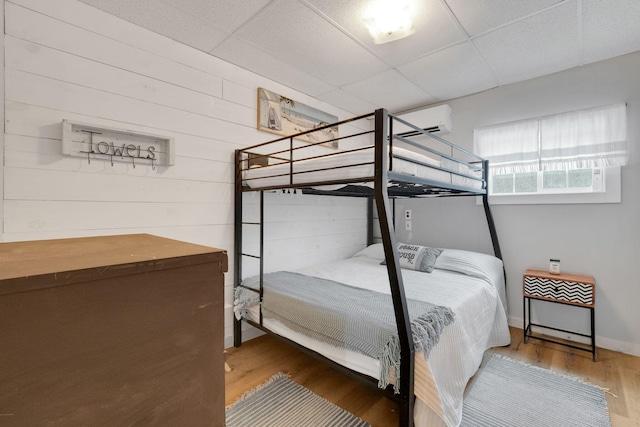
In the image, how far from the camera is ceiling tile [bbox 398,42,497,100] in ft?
7.59

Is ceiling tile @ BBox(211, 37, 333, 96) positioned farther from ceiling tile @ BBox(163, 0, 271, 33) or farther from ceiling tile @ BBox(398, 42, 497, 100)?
ceiling tile @ BBox(398, 42, 497, 100)

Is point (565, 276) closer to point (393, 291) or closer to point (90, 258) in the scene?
point (393, 291)

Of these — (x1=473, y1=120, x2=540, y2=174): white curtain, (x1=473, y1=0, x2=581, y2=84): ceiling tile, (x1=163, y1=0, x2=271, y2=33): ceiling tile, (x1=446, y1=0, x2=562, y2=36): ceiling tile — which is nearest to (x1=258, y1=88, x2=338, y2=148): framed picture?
(x1=163, y1=0, x2=271, y2=33): ceiling tile

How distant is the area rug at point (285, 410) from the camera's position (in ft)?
5.27

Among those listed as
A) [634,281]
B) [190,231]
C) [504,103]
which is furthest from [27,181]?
[634,281]

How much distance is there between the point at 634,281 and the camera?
2303 millimetres

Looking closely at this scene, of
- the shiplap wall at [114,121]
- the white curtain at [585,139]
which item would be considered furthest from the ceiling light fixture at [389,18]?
the white curtain at [585,139]

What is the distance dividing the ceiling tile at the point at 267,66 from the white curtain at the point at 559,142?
1.75 meters

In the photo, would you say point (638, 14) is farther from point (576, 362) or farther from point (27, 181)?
point (27, 181)

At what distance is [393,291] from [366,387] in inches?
27.4

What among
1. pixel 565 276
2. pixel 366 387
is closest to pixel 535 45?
pixel 565 276

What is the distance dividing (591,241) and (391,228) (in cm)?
216

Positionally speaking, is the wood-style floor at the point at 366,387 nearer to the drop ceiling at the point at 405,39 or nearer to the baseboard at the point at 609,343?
the baseboard at the point at 609,343

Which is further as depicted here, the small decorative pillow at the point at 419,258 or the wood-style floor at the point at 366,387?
the small decorative pillow at the point at 419,258
